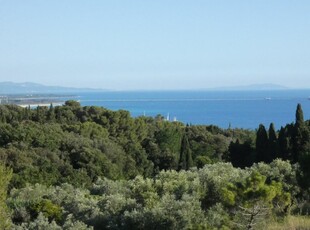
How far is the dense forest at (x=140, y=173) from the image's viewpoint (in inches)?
416

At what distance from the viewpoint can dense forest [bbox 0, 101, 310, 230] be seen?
10.6m

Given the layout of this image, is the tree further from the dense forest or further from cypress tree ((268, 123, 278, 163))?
cypress tree ((268, 123, 278, 163))

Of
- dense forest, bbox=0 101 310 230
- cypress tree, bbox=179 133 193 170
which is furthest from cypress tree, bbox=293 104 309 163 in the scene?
cypress tree, bbox=179 133 193 170

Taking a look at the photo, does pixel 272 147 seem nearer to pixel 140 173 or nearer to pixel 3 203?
pixel 140 173

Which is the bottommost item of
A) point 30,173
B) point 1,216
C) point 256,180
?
point 30,173

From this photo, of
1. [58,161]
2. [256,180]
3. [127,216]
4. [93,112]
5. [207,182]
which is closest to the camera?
[256,180]

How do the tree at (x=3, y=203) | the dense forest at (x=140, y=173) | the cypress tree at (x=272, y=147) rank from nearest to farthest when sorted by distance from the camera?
the dense forest at (x=140, y=173) < the tree at (x=3, y=203) < the cypress tree at (x=272, y=147)

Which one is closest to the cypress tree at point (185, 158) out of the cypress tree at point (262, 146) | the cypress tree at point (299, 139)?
the cypress tree at point (262, 146)

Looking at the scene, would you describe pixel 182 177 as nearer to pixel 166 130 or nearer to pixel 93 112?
pixel 166 130

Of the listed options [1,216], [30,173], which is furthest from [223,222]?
[30,173]

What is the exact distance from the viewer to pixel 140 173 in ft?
123

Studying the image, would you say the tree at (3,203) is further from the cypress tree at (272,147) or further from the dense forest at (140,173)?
the cypress tree at (272,147)

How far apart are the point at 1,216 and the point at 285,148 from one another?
22.8 metres

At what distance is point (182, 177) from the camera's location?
13.8m
